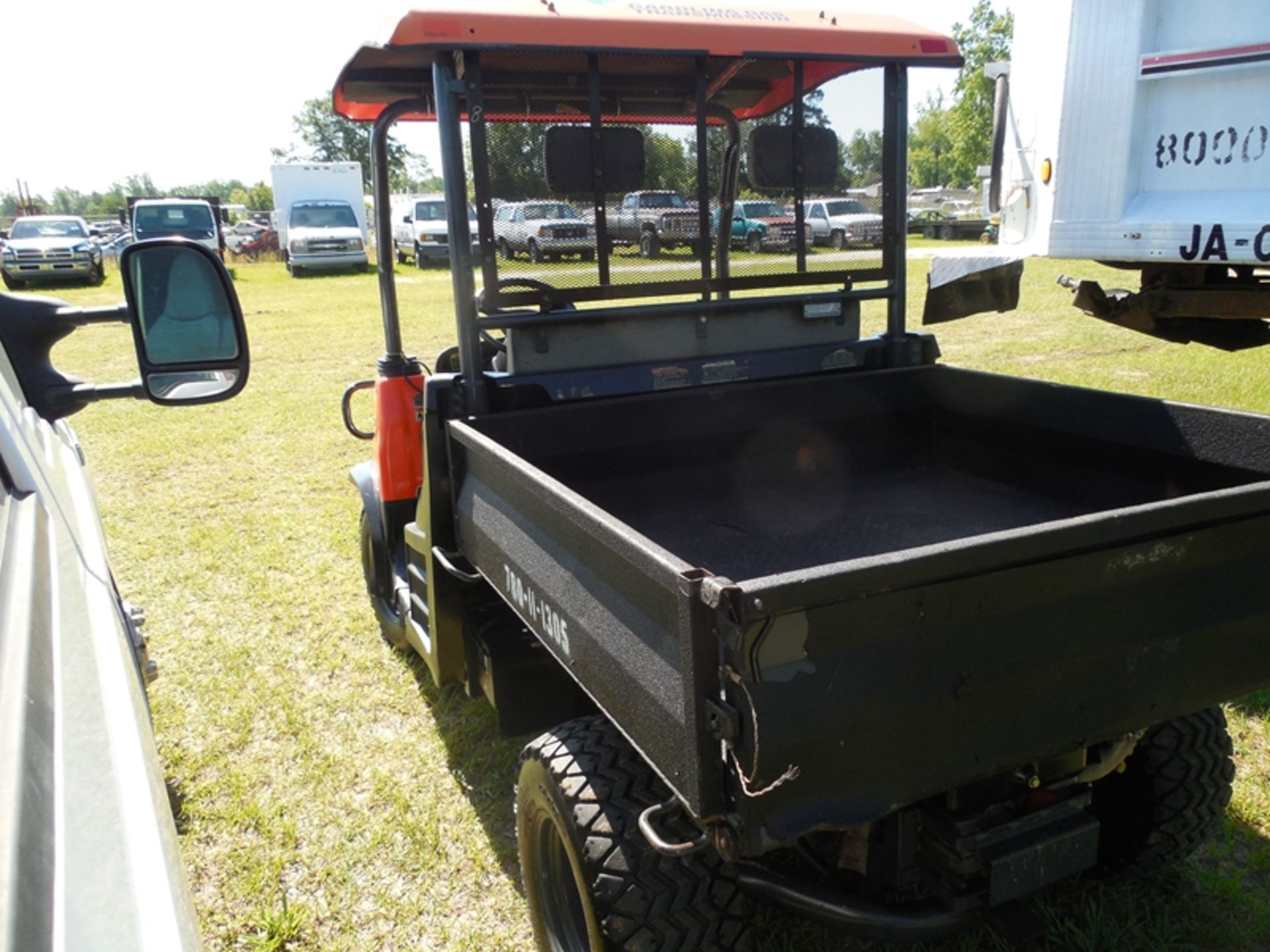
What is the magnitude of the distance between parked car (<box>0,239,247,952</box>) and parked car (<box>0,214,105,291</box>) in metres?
23.4

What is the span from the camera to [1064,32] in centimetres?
470

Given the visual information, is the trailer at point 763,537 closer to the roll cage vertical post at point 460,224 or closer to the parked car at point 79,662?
the roll cage vertical post at point 460,224

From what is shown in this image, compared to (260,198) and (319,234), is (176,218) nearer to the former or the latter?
(319,234)

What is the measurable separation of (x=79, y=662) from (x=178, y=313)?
1.09 m

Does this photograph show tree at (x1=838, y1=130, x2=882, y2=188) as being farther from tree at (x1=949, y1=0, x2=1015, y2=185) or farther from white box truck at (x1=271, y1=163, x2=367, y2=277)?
tree at (x1=949, y1=0, x2=1015, y2=185)

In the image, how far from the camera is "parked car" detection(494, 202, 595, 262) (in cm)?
294

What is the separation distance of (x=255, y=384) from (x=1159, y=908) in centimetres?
1006

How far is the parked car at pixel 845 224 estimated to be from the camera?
3391 millimetres

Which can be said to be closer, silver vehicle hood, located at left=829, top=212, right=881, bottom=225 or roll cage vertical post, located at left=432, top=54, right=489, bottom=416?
roll cage vertical post, located at left=432, top=54, right=489, bottom=416

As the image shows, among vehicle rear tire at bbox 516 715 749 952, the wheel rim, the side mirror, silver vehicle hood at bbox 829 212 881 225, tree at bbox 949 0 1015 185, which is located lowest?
the wheel rim

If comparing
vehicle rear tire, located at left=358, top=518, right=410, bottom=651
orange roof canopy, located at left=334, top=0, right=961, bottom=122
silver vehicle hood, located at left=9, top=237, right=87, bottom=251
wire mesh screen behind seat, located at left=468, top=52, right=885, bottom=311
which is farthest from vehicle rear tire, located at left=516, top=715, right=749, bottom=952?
silver vehicle hood, located at left=9, top=237, right=87, bottom=251

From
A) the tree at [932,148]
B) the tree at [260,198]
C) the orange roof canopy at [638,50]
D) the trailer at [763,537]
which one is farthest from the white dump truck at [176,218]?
the tree at [932,148]

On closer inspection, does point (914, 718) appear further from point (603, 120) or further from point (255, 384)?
point (255, 384)

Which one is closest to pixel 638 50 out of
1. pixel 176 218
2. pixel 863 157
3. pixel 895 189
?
pixel 863 157
